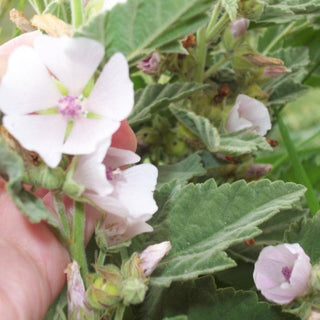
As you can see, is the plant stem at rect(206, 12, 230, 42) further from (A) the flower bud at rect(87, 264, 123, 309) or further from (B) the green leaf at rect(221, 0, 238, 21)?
(A) the flower bud at rect(87, 264, 123, 309)

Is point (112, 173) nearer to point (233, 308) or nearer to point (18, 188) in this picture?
point (18, 188)

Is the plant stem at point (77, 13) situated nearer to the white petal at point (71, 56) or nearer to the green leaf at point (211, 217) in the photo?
the white petal at point (71, 56)

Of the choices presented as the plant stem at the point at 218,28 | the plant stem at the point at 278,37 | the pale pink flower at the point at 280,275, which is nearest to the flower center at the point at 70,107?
the pale pink flower at the point at 280,275

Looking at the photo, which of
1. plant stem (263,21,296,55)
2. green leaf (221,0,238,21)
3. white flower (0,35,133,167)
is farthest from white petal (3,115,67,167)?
plant stem (263,21,296,55)

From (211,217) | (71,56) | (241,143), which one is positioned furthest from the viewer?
(241,143)

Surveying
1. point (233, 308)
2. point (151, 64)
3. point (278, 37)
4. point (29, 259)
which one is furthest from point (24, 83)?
point (278, 37)

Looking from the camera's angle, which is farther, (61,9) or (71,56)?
(61,9)

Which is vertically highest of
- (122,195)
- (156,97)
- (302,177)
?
(122,195)

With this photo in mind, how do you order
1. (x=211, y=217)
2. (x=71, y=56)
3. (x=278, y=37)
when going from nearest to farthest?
(x=71, y=56), (x=211, y=217), (x=278, y=37)
